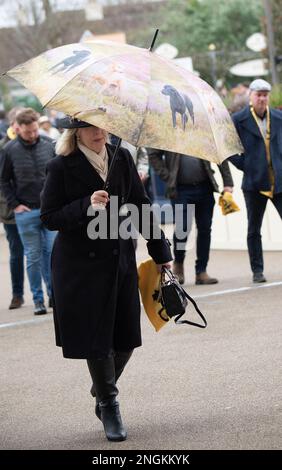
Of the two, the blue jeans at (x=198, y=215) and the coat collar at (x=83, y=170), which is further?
the blue jeans at (x=198, y=215)

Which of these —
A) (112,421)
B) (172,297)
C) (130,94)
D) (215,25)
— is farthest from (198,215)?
(215,25)

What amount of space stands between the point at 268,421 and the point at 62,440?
1.07 metres

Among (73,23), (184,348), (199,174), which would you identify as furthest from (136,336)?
(73,23)

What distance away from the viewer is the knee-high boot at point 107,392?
6.24 metres

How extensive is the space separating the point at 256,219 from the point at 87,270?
5.70 meters

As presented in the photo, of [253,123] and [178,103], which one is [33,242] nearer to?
[253,123]

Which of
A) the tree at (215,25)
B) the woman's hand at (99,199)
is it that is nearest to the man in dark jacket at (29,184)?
the woman's hand at (99,199)

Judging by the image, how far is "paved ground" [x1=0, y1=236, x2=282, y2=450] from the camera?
6.21 meters

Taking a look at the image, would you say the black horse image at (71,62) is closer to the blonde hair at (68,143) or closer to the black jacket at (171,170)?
the blonde hair at (68,143)

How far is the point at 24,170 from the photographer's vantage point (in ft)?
36.4

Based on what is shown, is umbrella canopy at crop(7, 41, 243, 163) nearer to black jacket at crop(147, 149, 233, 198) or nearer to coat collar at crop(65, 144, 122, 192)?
coat collar at crop(65, 144, 122, 192)

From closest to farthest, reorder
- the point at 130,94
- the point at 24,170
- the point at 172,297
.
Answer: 1. the point at 130,94
2. the point at 172,297
3. the point at 24,170

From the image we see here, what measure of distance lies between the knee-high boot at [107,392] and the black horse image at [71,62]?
4.91 feet

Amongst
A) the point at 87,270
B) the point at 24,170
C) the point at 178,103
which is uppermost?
the point at 178,103
